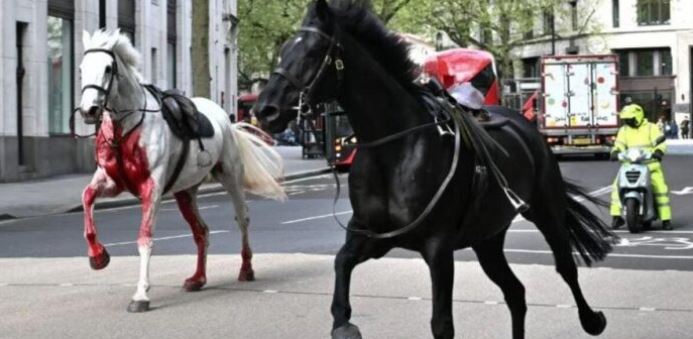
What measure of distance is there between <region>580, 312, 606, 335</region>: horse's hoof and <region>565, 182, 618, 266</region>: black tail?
1.82 feet

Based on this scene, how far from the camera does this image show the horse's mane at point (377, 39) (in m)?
5.84

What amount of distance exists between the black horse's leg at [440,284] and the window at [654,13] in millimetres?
71948

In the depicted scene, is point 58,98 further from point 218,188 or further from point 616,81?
point 616,81

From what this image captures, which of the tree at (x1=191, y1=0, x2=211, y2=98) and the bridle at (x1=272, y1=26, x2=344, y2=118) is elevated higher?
the tree at (x1=191, y1=0, x2=211, y2=98)

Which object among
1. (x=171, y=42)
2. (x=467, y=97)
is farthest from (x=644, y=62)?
(x=467, y=97)

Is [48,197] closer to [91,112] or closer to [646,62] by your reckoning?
[91,112]

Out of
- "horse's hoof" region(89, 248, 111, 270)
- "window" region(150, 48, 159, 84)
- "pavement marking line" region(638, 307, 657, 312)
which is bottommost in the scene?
"pavement marking line" region(638, 307, 657, 312)

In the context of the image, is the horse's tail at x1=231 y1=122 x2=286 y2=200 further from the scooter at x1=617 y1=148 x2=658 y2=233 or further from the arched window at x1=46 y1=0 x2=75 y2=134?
the arched window at x1=46 y1=0 x2=75 y2=134

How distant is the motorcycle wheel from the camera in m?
15.7

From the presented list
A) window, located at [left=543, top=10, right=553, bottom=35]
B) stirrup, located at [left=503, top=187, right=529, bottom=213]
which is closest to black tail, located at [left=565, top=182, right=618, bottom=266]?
stirrup, located at [left=503, top=187, right=529, bottom=213]

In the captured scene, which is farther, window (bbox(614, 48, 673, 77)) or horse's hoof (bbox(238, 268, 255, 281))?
window (bbox(614, 48, 673, 77))

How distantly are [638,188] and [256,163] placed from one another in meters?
6.70

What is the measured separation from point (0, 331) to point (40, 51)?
24469 mm

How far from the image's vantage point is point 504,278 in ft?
23.4
